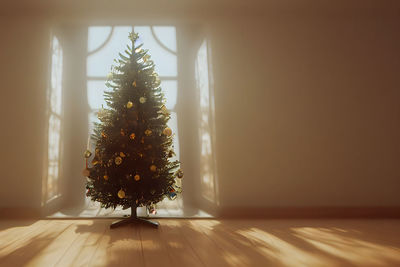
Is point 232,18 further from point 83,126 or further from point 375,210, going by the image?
point 375,210

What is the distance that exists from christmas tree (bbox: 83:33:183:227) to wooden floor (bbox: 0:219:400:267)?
352 mm

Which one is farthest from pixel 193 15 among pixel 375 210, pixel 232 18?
pixel 375 210

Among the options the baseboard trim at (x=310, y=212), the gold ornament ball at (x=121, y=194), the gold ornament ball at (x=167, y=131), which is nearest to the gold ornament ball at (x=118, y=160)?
the gold ornament ball at (x=121, y=194)

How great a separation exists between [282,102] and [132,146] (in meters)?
2.02

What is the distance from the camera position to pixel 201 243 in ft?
6.68

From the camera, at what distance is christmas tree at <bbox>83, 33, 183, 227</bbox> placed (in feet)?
8.43

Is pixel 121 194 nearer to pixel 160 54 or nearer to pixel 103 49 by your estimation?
pixel 160 54

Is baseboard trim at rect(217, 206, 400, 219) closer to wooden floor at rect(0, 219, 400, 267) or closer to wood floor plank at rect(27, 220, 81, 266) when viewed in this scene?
wooden floor at rect(0, 219, 400, 267)

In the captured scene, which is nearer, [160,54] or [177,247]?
[177,247]

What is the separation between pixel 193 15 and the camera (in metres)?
3.60

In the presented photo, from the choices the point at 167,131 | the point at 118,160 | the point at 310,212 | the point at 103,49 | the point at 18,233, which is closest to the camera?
the point at 18,233

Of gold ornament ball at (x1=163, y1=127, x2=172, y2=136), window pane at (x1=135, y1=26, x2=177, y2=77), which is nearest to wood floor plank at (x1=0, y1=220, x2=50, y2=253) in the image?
gold ornament ball at (x1=163, y1=127, x2=172, y2=136)

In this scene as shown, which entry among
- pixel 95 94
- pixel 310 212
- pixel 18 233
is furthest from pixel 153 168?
pixel 95 94

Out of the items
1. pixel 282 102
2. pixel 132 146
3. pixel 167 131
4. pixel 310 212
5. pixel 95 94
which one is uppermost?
pixel 95 94
